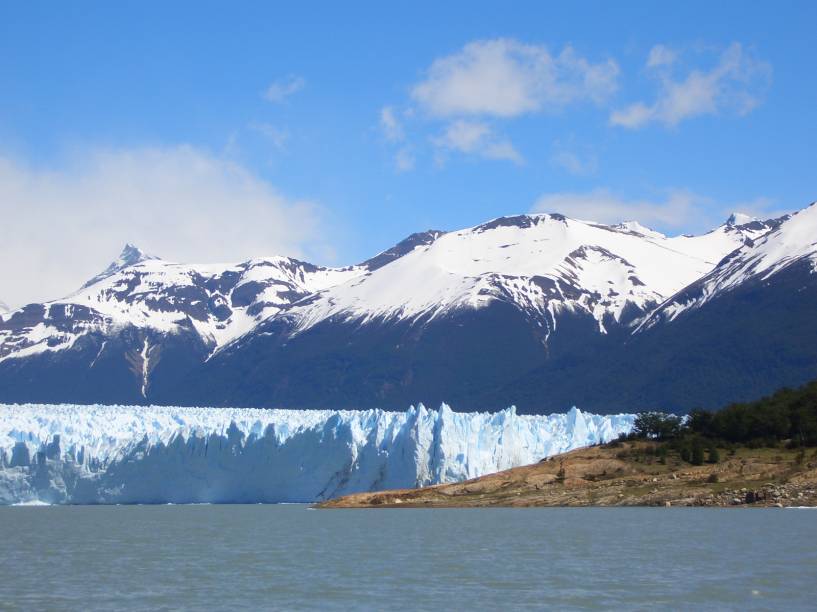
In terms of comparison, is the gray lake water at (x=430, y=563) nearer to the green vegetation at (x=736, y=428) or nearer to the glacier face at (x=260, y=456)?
the green vegetation at (x=736, y=428)

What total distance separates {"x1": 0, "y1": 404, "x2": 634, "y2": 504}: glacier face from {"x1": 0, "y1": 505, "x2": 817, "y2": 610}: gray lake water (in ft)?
79.1

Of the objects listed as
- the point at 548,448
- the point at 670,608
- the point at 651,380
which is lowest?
the point at 670,608

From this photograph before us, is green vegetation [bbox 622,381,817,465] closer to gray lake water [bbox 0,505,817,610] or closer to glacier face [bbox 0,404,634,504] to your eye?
gray lake water [bbox 0,505,817,610]

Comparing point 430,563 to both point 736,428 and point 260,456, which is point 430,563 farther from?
point 260,456

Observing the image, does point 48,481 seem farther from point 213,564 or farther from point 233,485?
point 213,564

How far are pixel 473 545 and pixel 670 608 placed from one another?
1942 centimetres

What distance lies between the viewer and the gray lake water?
35750 mm

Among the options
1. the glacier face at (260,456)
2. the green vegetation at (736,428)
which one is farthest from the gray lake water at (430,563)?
the glacier face at (260,456)

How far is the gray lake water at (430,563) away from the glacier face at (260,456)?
949 inches

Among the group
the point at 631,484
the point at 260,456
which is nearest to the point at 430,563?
the point at 631,484

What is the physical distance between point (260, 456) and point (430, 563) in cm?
5729

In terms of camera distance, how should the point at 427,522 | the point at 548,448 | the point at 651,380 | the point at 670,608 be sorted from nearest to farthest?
1. the point at 670,608
2. the point at 427,522
3. the point at 548,448
4. the point at 651,380

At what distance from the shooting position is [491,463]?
98.2 metres

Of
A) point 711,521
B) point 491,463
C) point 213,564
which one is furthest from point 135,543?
point 491,463
